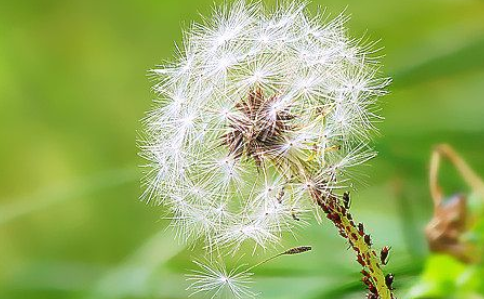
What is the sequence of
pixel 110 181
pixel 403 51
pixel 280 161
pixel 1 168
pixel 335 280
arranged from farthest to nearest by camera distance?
pixel 1 168, pixel 403 51, pixel 110 181, pixel 335 280, pixel 280 161

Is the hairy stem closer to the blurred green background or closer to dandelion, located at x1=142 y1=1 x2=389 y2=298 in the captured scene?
dandelion, located at x1=142 y1=1 x2=389 y2=298

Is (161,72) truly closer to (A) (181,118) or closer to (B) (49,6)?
(A) (181,118)

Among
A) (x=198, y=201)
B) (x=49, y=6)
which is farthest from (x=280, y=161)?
(x=49, y=6)

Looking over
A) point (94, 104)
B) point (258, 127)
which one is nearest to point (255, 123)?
point (258, 127)

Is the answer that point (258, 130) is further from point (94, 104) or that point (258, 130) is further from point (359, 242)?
point (94, 104)

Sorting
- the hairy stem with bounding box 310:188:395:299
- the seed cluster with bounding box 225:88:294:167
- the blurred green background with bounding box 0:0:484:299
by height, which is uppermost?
the blurred green background with bounding box 0:0:484:299

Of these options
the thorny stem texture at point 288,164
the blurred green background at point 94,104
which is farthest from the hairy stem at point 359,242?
the blurred green background at point 94,104

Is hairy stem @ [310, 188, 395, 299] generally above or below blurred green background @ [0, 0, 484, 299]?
A: below

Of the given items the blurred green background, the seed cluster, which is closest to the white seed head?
the seed cluster
